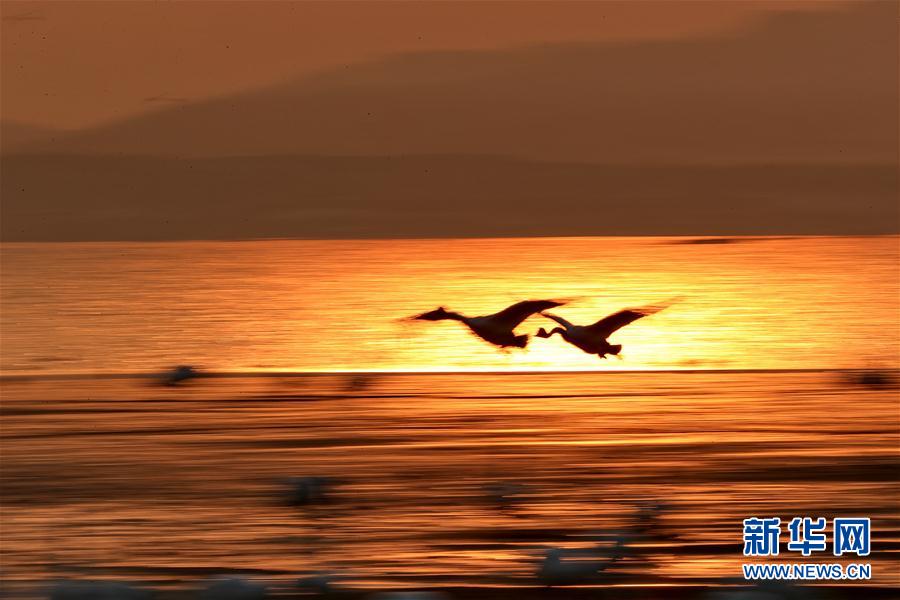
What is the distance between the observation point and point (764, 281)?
47.2 meters

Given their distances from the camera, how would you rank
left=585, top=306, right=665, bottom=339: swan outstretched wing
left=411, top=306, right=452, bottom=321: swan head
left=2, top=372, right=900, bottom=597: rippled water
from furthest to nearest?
left=411, top=306, right=452, bottom=321: swan head
left=585, top=306, right=665, bottom=339: swan outstretched wing
left=2, top=372, right=900, bottom=597: rippled water

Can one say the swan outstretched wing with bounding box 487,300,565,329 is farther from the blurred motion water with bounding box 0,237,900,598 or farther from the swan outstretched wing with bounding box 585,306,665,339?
the blurred motion water with bounding box 0,237,900,598

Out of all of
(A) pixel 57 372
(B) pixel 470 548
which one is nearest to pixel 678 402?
(B) pixel 470 548

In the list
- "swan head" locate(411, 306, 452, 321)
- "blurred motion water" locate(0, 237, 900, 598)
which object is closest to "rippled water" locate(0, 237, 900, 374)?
"blurred motion water" locate(0, 237, 900, 598)

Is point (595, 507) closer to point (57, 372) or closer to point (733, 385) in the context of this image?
point (733, 385)

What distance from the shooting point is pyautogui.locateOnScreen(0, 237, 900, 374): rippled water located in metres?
22.8

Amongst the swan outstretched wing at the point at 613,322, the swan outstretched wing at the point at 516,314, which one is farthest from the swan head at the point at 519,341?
the swan outstretched wing at the point at 613,322

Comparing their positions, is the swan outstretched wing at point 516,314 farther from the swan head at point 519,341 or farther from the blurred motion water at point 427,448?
the blurred motion water at point 427,448

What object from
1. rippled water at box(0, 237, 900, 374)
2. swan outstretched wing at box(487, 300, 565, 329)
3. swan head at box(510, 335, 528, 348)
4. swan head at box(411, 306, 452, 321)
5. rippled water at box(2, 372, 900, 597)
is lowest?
rippled water at box(2, 372, 900, 597)

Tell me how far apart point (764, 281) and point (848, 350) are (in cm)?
2335

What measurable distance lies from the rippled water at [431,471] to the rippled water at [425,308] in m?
3.15

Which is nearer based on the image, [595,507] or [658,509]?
[658,509]

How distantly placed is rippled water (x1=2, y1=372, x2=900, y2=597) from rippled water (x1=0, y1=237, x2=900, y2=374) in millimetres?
3154

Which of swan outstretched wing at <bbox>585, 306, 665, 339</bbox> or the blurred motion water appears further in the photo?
swan outstretched wing at <bbox>585, 306, 665, 339</bbox>
